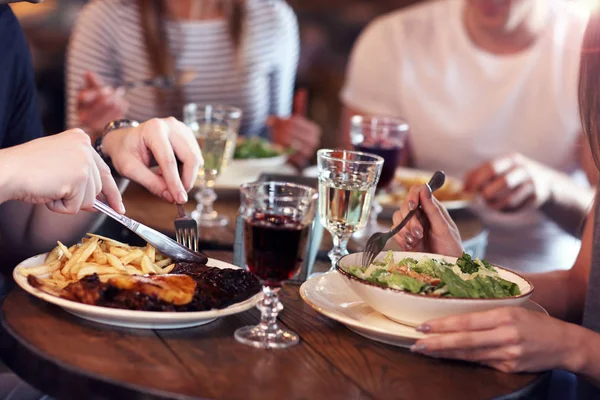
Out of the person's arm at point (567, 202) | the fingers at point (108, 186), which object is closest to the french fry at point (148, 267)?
the fingers at point (108, 186)

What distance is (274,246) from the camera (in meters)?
1.09

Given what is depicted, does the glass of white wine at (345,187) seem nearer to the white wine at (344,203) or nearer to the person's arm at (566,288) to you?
the white wine at (344,203)

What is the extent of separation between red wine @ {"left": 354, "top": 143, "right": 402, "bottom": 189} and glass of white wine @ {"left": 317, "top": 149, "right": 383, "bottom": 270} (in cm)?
60

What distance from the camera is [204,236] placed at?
1.79 meters

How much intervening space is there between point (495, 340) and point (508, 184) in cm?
147

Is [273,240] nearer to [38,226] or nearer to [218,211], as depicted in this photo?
[38,226]

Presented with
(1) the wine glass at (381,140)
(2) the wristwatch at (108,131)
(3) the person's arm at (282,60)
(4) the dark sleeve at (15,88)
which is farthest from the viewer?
(3) the person's arm at (282,60)

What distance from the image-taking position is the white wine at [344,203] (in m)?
1.38

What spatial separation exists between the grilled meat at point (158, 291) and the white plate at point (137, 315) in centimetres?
1

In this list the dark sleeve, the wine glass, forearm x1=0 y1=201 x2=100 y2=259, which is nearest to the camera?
forearm x1=0 y1=201 x2=100 y2=259

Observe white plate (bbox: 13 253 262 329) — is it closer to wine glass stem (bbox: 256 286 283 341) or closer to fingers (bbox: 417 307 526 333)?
wine glass stem (bbox: 256 286 283 341)

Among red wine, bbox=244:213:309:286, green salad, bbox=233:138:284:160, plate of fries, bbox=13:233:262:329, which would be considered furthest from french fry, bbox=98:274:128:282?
green salad, bbox=233:138:284:160

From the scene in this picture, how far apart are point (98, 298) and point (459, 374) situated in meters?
0.52

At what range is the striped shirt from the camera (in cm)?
330
